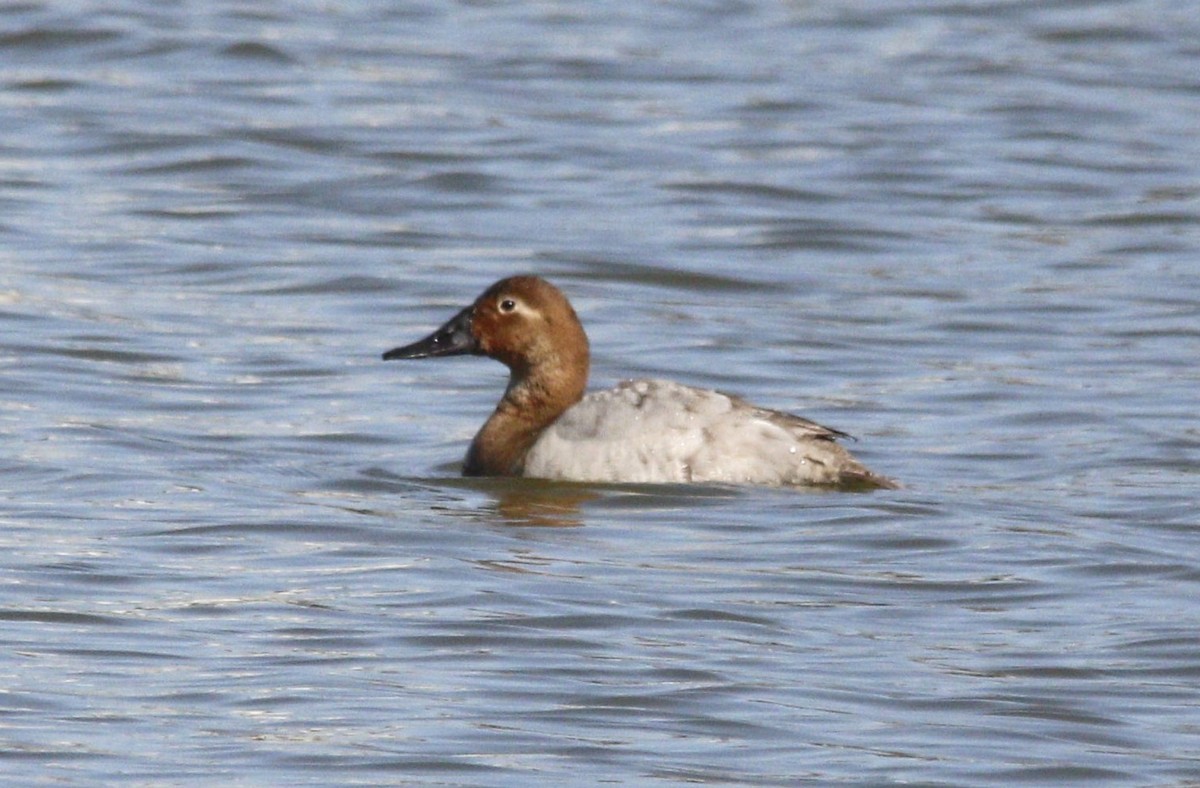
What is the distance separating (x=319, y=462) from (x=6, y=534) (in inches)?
75.0

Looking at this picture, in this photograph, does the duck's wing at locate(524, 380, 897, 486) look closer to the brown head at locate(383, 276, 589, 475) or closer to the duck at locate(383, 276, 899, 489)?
the duck at locate(383, 276, 899, 489)

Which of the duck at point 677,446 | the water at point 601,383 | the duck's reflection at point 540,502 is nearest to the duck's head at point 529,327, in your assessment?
the duck at point 677,446

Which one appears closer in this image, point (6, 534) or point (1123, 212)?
point (6, 534)

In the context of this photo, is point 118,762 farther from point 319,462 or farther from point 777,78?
point 777,78

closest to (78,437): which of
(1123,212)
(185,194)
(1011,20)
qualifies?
Answer: (185,194)

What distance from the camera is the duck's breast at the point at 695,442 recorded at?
9352 mm

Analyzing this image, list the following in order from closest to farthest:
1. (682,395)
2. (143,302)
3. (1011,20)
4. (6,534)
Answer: (6,534) < (682,395) < (143,302) < (1011,20)

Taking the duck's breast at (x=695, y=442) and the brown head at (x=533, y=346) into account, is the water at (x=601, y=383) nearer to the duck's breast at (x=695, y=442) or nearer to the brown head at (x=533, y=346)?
the duck's breast at (x=695, y=442)

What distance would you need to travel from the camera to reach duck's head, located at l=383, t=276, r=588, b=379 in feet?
33.3

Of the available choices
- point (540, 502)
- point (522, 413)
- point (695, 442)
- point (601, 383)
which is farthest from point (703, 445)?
point (601, 383)

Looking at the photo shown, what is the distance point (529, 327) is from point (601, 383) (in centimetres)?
165

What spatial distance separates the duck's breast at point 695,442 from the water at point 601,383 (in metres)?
0.12

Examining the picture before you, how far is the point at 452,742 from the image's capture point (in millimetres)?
6055

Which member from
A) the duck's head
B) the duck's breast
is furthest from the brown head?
the duck's breast
